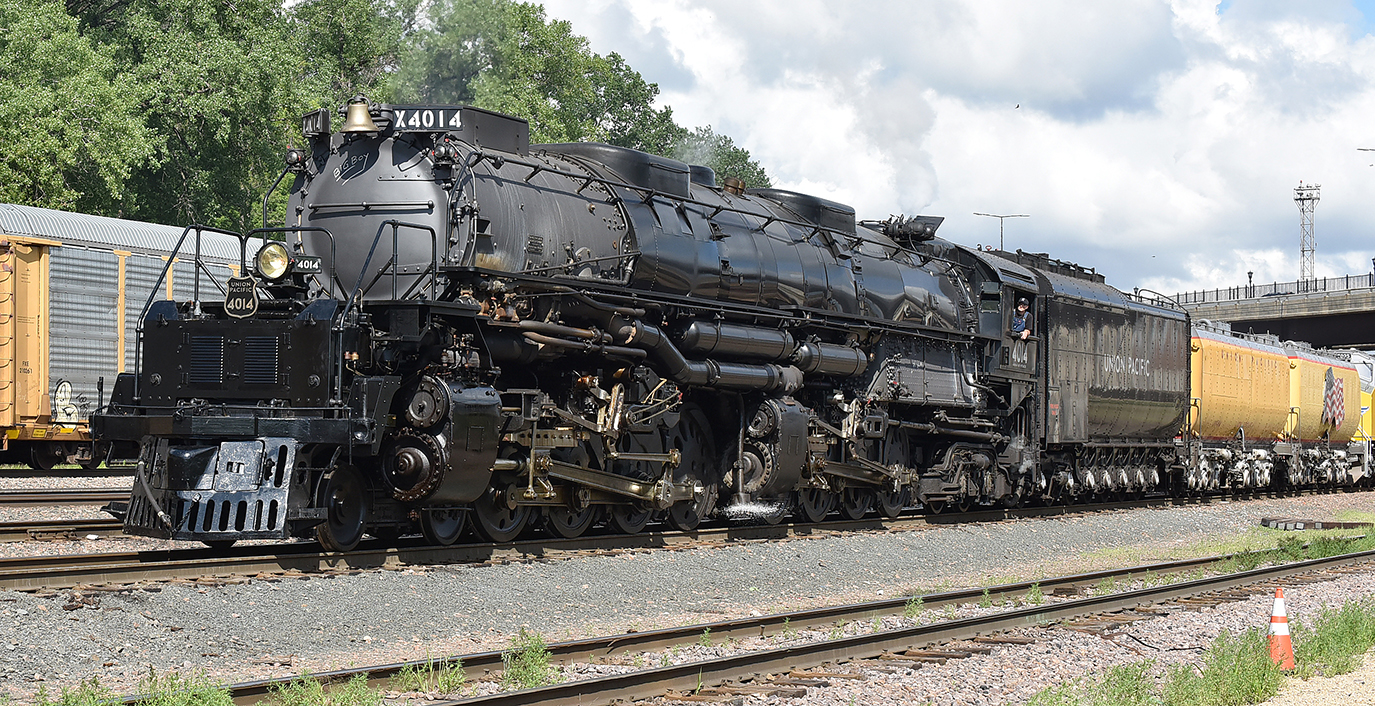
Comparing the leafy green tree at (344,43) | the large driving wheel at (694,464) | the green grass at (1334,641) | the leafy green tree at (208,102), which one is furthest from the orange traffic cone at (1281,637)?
the leafy green tree at (344,43)

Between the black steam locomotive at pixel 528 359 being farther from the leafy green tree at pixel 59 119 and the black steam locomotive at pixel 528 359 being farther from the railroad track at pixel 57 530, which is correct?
the leafy green tree at pixel 59 119

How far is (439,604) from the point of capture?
32.8 ft

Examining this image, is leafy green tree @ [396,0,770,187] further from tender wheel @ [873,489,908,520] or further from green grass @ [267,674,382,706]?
green grass @ [267,674,382,706]

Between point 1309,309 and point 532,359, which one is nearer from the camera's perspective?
point 532,359

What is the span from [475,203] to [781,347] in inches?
207

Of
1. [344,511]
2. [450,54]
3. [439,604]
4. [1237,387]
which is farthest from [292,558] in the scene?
[1237,387]

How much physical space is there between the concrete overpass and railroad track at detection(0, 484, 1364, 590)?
43.6 m

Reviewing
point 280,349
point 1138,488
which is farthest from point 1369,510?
point 280,349

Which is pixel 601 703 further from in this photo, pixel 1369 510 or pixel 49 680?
pixel 1369 510

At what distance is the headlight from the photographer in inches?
472

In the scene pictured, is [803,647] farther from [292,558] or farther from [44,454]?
[44,454]

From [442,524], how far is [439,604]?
113 inches

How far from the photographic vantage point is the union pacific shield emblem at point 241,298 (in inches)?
461

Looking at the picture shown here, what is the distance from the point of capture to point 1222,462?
30.2 metres
